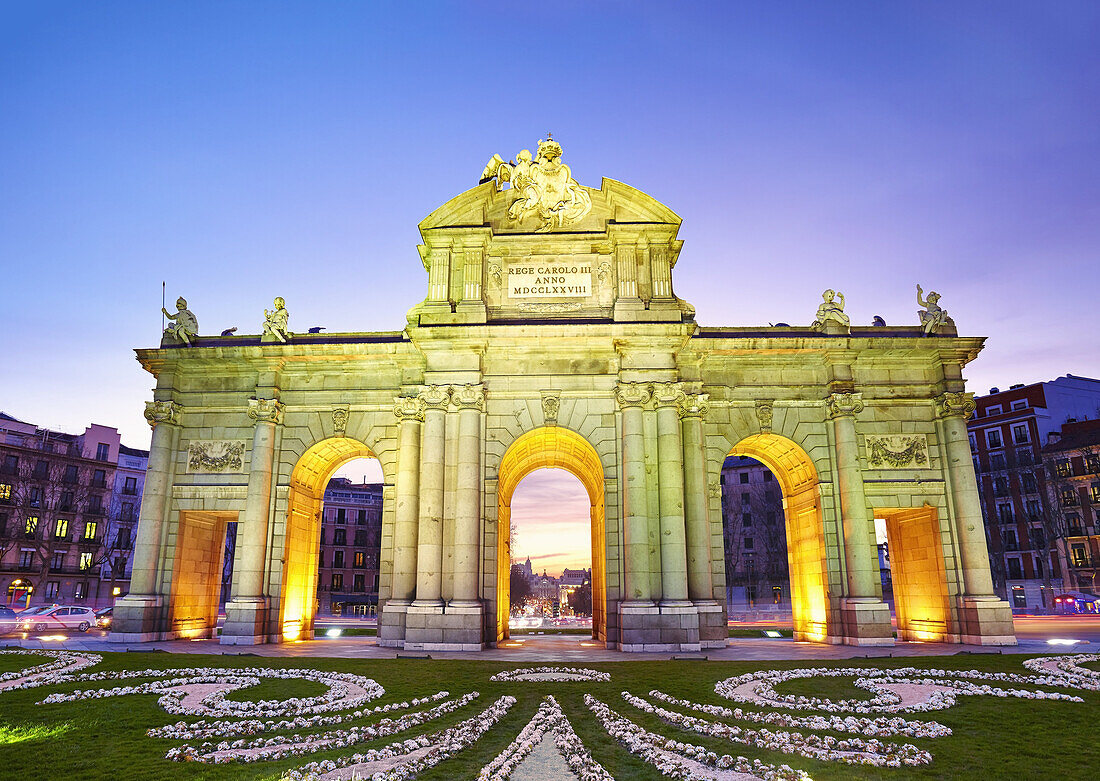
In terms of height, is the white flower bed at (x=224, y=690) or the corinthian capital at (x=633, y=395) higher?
the corinthian capital at (x=633, y=395)

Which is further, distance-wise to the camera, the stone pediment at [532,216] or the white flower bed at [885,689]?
the stone pediment at [532,216]

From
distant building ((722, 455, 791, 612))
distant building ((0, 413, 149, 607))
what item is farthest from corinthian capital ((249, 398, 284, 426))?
distant building ((722, 455, 791, 612))

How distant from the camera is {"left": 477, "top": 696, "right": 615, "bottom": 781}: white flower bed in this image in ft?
27.4

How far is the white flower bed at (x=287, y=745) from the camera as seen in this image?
30.1 ft

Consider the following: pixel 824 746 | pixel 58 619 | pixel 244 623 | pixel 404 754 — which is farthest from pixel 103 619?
pixel 824 746

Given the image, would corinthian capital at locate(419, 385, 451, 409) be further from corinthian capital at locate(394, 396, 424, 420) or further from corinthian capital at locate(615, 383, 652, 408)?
corinthian capital at locate(615, 383, 652, 408)

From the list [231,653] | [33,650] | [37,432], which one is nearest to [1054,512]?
[231,653]

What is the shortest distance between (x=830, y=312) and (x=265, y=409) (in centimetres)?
2384

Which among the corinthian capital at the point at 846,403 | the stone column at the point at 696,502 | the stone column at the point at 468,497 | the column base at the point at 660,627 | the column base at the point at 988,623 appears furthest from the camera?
the corinthian capital at the point at 846,403

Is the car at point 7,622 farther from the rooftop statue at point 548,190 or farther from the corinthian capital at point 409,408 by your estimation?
the rooftop statue at point 548,190

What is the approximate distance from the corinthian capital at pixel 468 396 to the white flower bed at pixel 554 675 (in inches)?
431

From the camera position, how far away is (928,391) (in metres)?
28.6

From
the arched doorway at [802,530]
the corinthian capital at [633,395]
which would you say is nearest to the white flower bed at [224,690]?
the corinthian capital at [633,395]

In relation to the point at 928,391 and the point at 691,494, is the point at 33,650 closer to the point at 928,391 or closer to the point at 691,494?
the point at 691,494
